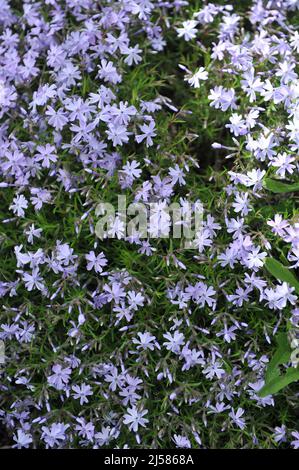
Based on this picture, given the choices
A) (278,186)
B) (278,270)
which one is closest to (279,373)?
(278,270)

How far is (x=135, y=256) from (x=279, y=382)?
24.4 inches

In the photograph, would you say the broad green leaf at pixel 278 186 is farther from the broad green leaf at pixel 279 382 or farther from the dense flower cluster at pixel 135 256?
the broad green leaf at pixel 279 382

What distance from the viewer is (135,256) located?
2365mm

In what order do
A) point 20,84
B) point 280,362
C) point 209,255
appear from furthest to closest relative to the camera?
point 20,84 → point 209,255 → point 280,362

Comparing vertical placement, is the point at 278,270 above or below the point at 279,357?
above

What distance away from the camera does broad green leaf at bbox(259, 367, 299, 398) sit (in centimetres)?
218

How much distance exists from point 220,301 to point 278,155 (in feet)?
1.74

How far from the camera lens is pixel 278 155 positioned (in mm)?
2350

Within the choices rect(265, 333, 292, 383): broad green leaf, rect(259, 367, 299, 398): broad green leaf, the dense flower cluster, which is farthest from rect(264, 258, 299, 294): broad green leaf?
rect(259, 367, 299, 398): broad green leaf

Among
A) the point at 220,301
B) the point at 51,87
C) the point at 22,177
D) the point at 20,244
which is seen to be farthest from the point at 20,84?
the point at 220,301

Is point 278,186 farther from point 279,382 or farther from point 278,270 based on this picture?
point 279,382

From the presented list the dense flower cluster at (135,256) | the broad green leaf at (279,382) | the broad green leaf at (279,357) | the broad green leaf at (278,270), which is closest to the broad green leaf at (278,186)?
the dense flower cluster at (135,256)

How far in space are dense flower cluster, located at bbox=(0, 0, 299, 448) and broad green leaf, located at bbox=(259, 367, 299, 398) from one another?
0.25 feet
